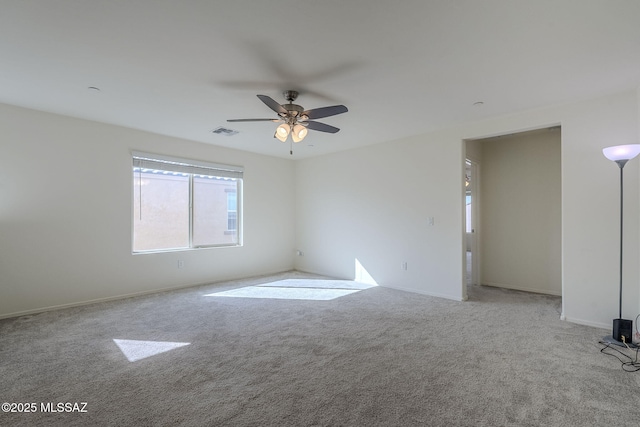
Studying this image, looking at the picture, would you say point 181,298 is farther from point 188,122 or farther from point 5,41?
point 5,41

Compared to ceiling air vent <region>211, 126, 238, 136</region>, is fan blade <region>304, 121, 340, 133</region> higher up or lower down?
lower down

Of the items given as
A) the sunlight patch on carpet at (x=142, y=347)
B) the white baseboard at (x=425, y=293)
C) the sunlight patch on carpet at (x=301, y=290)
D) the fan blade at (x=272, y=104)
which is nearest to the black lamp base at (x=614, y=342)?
the white baseboard at (x=425, y=293)

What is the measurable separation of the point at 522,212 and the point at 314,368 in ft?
14.3

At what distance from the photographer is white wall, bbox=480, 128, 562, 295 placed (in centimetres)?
459

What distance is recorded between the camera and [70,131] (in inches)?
156

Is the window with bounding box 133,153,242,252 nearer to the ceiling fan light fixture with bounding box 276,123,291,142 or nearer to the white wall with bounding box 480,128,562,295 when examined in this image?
the ceiling fan light fixture with bounding box 276,123,291,142

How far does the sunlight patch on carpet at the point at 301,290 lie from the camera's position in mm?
4449

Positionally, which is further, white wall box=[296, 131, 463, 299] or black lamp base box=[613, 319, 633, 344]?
white wall box=[296, 131, 463, 299]

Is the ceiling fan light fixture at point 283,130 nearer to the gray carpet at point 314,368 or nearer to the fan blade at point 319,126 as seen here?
the fan blade at point 319,126

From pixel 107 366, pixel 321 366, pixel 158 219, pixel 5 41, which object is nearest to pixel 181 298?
pixel 158 219

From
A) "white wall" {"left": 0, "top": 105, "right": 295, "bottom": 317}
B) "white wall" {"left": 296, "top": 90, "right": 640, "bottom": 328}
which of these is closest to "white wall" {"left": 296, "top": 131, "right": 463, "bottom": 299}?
"white wall" {"left": 296, "top": 90, "right": 640, "bottom": 328}

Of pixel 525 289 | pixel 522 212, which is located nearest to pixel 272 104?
pixel 522 212

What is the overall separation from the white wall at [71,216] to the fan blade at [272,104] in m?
2.86

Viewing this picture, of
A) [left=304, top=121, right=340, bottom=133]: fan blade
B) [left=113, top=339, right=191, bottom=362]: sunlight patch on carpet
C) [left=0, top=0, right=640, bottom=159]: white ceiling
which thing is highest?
[left=0, top=0, right=640, bottom=159]: white ceiling
